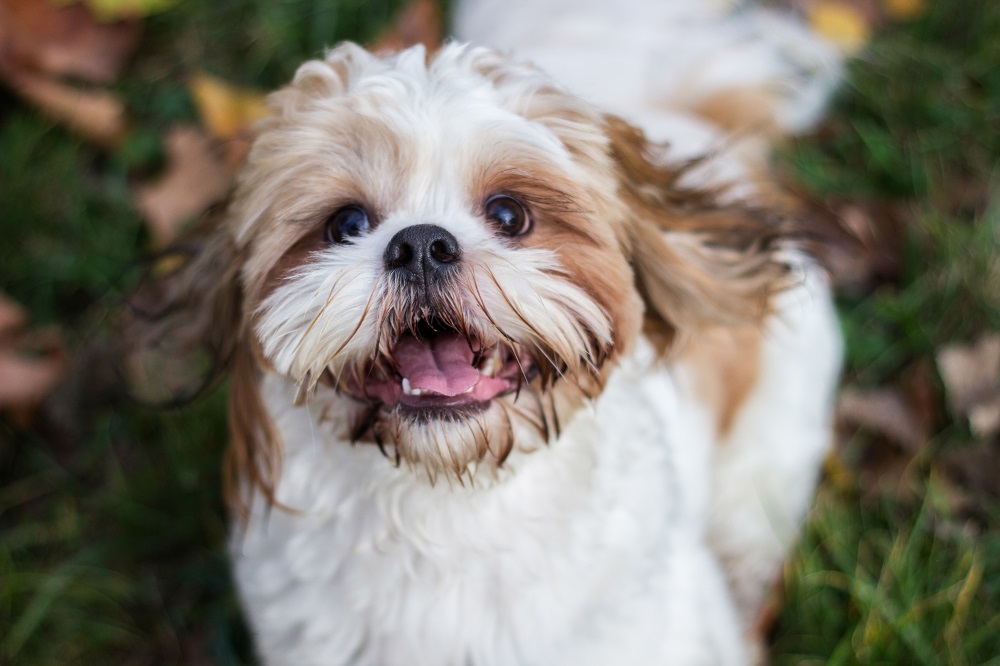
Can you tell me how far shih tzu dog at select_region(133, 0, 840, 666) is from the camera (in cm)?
203

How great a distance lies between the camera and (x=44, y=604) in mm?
3580

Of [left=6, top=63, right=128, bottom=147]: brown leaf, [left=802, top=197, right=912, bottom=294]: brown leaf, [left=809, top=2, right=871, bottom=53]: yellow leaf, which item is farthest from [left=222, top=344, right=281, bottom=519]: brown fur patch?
[left=809, top=2, right=871, bottom=53]: yellow leaf

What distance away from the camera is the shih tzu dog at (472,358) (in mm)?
2031

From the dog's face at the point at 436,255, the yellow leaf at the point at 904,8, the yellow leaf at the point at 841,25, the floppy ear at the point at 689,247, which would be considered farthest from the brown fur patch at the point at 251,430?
the yellow leaf at the point at 904,8

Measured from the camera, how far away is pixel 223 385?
151 inches

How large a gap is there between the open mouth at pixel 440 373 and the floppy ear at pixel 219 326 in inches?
14.1

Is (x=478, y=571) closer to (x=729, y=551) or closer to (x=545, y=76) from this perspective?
(x=545, y=76)

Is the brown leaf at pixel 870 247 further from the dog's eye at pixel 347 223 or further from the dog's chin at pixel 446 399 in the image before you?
the dog's eye at pixel 347 223

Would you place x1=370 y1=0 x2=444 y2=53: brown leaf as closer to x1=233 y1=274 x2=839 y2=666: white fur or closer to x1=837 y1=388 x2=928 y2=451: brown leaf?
x1=837 y1=388 x2=928 y2=451: brown leaf

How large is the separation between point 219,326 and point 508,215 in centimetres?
83

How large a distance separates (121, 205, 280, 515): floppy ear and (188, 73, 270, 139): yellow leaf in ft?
6.36

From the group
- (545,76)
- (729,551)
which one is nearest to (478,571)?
(545,76)

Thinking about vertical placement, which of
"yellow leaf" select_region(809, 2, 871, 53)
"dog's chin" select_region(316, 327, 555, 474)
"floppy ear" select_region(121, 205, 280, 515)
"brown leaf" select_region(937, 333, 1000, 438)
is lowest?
"brown leaf" select_region(937, 333, 1000, 438)

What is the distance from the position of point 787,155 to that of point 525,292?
2.84 meters
